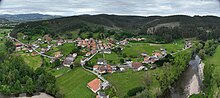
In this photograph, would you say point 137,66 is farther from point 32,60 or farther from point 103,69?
point 32,60

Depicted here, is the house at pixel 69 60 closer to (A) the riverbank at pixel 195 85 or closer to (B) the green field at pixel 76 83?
(B) the green field at pixel 76 83

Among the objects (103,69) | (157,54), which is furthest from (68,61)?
(157,54)

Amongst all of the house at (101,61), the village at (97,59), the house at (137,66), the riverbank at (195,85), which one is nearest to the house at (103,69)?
the village at (97,59)

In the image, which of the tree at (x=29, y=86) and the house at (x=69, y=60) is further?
the house at (x=69, y=60)

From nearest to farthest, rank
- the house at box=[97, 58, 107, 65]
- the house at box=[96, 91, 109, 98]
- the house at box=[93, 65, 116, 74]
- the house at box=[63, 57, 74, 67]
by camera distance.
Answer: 1. the house at box=[96, 91, 109, 98]
2. the house at box=[93, 65, 116, 74]
3. the house at box=[97, 58, 107, 65]
4. the house at box=[63, 57, 74, 67]

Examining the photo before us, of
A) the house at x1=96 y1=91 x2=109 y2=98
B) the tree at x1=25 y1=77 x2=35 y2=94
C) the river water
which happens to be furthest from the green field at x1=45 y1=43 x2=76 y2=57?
the river water

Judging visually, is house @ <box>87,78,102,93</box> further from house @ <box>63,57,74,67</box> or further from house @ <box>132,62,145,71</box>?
house @ <box>63,57,74,67</box>

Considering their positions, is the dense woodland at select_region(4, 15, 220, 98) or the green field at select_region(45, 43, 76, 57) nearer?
the dense woodland at select_region(4, 15, 220, 98)
